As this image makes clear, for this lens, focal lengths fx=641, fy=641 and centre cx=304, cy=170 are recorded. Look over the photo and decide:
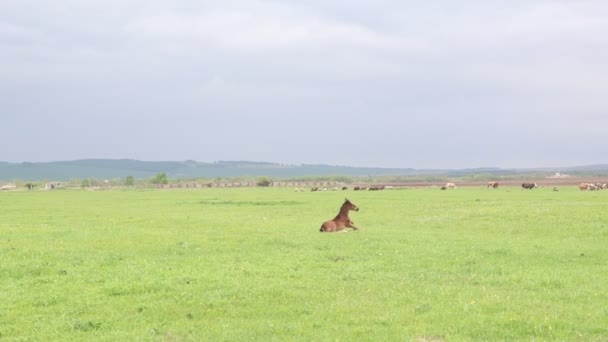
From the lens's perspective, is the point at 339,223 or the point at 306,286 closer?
the point at 306,286

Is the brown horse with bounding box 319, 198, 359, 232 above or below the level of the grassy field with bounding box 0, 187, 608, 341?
above

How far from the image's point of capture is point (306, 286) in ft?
44.7

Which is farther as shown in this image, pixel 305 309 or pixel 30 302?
pixel 30 302

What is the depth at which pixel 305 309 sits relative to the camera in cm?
1154

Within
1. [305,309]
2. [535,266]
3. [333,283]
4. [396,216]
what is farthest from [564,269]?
[396,216]

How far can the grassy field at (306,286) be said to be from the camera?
10.3 m

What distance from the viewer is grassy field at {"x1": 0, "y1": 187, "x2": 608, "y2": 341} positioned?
10289 mm

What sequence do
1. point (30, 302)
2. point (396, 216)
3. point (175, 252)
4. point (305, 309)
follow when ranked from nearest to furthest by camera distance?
1. point (305, 309)
2. point (30, 302)
3. point (175, 252)
4. point (396, 216)

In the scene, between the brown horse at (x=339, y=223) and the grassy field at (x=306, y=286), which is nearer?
the grassy field at (x=306, y=286)

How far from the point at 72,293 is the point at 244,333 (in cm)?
511

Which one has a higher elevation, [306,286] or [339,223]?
[339,223]

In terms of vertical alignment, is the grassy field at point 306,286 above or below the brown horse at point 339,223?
below

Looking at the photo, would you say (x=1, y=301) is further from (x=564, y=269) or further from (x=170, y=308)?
(x=564, y=269)

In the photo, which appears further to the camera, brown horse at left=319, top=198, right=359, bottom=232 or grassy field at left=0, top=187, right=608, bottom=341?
brown horse at left=319, top=198, right=359, bottom=232
